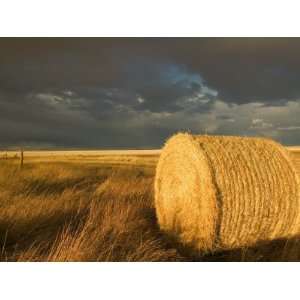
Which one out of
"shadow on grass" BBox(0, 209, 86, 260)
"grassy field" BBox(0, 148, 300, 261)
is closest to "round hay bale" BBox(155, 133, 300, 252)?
"grassy field" BBox(0, 148, 300, 261)

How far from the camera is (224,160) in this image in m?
4.05

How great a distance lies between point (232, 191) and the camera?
3.92 meters

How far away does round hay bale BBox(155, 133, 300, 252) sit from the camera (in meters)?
3.93

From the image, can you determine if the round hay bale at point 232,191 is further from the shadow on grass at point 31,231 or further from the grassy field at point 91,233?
the shadow on grass at point 31,231

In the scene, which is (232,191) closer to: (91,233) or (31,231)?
(91,233)

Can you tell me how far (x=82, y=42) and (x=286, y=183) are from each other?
243cm

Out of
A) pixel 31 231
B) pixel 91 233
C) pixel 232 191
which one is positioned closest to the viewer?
pixel 232 191

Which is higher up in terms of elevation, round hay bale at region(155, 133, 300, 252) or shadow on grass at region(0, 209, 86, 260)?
round hay bale at region(155, 133, 300, 252)

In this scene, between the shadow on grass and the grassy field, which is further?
the shadow on grass

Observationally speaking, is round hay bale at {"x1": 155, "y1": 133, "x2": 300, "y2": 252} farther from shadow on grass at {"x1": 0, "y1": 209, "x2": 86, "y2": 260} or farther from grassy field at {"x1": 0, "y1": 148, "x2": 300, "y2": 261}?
shadow on grass at {"x1": 0, "y1": 209, "x2": 86, "y2": 260}

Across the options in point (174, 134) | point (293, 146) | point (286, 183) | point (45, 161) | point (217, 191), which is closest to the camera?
point (217, 191)

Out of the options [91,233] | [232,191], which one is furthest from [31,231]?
[232,191]
